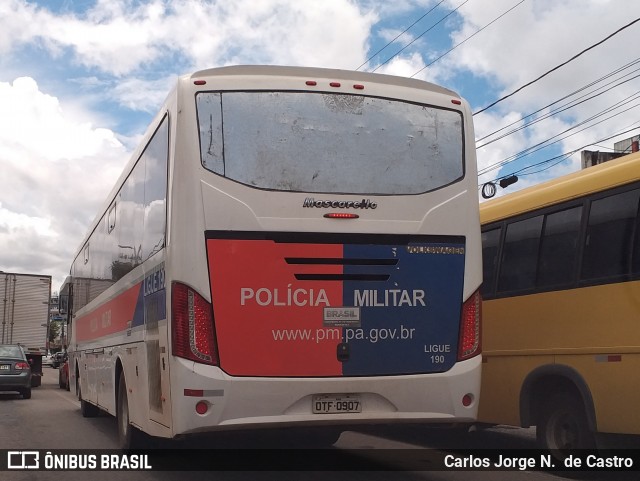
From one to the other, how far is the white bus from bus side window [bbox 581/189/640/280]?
1370 mm

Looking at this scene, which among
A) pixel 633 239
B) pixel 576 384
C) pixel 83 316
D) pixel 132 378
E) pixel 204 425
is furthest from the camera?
pixel 83 316

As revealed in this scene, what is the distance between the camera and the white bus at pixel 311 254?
6.26 meters

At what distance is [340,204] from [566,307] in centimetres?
292

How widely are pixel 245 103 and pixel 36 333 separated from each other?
25.1 meters

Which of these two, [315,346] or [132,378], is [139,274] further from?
[315,346]

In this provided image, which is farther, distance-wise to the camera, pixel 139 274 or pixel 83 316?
pixel 83 316

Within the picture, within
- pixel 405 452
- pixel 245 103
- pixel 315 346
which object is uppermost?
pixel 245 103

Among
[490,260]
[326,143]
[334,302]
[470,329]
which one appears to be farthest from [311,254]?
[490,260]

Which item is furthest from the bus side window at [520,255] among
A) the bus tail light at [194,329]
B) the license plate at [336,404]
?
the bus tail light at [194,329]

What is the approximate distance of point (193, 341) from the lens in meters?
6.18

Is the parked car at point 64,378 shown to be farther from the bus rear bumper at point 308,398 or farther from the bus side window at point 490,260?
the bus rear bumper at point 308,398

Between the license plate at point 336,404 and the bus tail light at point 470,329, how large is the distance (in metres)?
1.06

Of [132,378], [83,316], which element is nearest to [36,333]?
[83,316]

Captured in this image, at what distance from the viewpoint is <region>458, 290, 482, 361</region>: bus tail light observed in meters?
6.95
